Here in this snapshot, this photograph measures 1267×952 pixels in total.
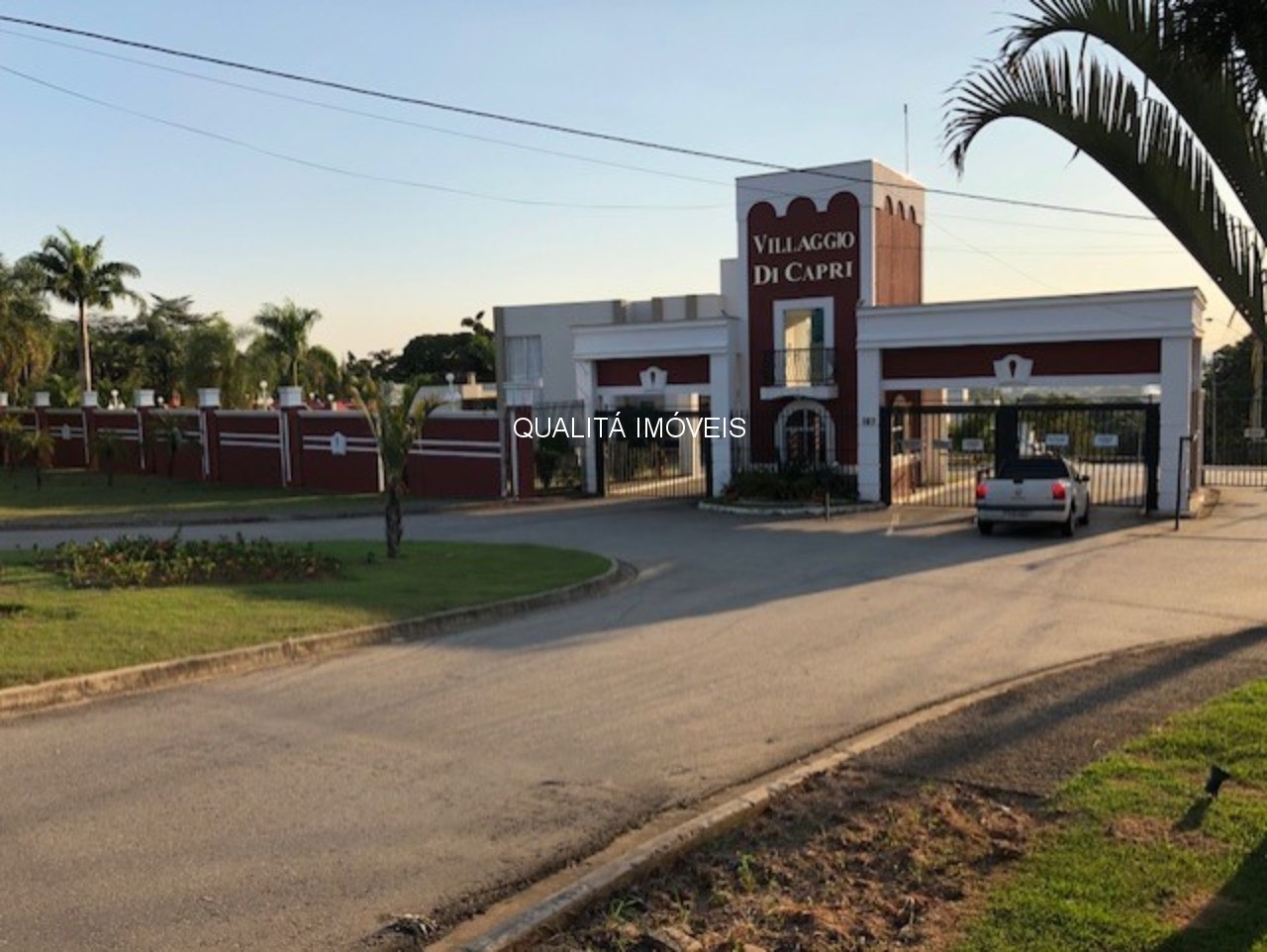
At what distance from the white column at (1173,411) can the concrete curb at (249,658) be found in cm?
1593

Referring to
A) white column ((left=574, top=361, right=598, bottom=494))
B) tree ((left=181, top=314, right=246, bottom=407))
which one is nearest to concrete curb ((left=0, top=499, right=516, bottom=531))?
white column ((left=574, top=361, right=598, bottom=494))

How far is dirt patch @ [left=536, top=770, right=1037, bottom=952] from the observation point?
4508 millimetres

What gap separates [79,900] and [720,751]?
389 centimetres

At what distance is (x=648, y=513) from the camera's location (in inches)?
1043

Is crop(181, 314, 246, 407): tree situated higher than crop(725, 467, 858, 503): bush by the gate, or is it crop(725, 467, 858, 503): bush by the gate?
crop(181, 314, 246, 407): tree

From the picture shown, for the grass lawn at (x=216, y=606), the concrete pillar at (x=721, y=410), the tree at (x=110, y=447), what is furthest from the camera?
the tree at (x=110, y=447)

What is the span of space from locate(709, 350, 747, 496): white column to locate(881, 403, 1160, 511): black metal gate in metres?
4.19

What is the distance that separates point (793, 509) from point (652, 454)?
10.6 meters

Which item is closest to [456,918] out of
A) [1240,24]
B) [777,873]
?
[777,873]

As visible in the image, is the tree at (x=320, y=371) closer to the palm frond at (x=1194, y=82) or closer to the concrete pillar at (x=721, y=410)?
the concrete pillar at (x=721, y=410)

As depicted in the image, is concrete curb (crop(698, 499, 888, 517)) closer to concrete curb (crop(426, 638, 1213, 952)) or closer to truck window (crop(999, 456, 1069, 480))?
truck window (crop(999, 456, 1069, 480))

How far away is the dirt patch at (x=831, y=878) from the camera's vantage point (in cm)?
451

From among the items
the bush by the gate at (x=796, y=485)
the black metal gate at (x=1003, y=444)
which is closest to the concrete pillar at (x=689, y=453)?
the black metal gate at (x=1003, y=444)

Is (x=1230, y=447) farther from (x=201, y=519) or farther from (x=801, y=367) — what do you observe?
(x=201, y=519)
